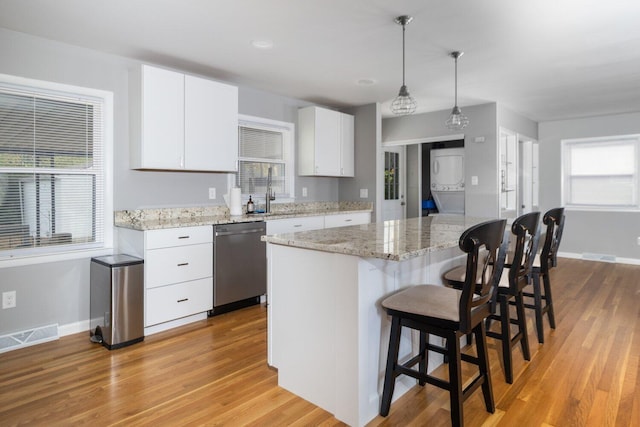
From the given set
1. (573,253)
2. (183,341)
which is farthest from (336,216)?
(573,253)

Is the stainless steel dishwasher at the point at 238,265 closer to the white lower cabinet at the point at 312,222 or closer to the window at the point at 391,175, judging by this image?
the white lower cabinet at the point at 312,222

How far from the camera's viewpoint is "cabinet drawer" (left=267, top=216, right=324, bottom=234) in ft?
13.1

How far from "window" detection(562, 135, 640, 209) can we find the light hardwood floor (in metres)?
3.88

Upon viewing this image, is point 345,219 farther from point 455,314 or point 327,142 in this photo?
point 455,314

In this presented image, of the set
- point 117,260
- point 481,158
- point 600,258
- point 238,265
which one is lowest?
point 600,258

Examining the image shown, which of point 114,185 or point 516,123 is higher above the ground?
point 516,123

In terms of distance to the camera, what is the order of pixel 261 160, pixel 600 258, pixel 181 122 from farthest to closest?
pixel 600 258
pixel 261 160
pixel 181 122

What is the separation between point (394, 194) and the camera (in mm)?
7117

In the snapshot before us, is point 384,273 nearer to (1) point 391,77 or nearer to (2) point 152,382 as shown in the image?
(2) point 152,382

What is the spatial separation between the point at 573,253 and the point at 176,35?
6.91m

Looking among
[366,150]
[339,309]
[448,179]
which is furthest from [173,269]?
[448,179]

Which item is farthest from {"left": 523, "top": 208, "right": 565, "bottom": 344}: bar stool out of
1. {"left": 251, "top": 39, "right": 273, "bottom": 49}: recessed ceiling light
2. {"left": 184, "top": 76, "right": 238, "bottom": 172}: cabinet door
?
{"left": 184, "top": 76, "right": 238, "bottom": 172}: cabinet door

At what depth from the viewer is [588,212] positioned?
6.64 meters

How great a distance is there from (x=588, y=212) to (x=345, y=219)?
4.51 metres
